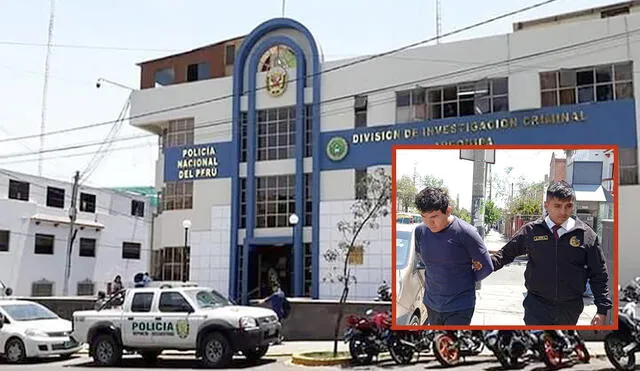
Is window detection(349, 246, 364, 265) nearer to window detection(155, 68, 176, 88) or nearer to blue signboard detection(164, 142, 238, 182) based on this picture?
blue signboard detection(164, 142, 238, 182)

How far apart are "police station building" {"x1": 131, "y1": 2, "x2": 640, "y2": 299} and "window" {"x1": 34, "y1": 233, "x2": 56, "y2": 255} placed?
39.8 ft

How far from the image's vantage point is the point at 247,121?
98.3 ft

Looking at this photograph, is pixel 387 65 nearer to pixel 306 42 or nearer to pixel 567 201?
pixel 306 42

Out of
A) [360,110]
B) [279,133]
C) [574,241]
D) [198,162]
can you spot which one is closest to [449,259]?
[574,241]

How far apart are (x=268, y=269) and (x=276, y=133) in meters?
4.97

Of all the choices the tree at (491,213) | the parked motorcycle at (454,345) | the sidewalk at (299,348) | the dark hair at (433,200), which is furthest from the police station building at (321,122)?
the dark hair at (433,200)

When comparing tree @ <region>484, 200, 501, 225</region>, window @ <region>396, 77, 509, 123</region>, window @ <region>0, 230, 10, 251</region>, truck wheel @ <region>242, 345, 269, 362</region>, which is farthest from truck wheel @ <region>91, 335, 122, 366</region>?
window @ <region>0, 230, 10, 251</region>

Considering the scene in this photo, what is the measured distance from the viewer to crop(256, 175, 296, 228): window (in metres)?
29.0

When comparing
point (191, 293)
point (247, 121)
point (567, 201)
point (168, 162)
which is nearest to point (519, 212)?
point (567, 201)

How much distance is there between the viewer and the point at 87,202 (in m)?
45.7

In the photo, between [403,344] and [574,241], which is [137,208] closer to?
[403,344]

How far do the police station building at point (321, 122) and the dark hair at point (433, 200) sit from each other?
57.8 ft

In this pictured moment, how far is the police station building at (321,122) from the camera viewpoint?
2417 cm

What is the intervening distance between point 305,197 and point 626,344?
16.0 metres
